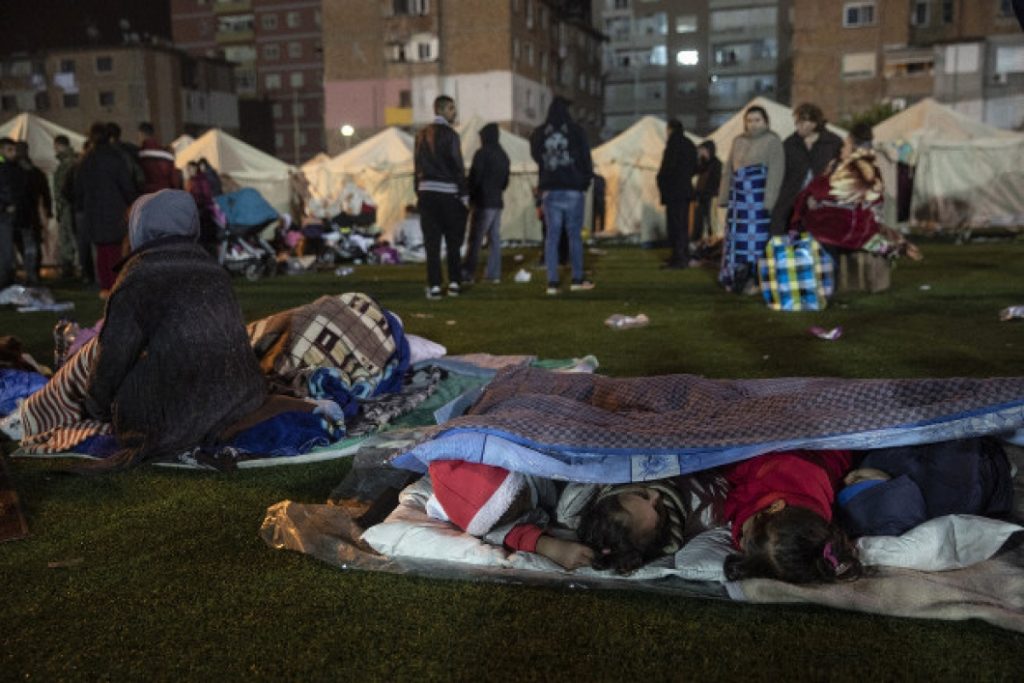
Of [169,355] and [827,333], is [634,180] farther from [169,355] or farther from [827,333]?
[169,355]

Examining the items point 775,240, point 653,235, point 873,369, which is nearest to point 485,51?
point 653,235

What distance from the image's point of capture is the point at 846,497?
2662 mm

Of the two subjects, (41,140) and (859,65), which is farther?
(859,65)

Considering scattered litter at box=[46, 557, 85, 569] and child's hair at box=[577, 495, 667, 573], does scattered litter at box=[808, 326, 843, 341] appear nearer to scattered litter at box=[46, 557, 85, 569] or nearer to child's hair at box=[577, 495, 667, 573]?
child's hair at box=[577, 495, 667, 573]

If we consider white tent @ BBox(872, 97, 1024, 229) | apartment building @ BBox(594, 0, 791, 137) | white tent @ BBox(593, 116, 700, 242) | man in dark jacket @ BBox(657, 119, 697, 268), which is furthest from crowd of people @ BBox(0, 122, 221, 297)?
apartment building @ BBox(594, 0, 791, 137)

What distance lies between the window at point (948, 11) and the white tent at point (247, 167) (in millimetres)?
32977

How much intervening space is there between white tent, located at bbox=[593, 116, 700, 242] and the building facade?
39411 mm

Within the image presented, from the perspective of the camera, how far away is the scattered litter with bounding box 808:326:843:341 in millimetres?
6504

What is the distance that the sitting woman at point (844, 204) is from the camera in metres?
8.21

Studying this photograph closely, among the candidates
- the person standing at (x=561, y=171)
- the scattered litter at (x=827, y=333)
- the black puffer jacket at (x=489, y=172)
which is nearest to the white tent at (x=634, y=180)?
the black puffer jacket at (x=489, y=172)

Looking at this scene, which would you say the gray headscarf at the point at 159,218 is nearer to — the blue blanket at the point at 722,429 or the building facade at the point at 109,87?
the blue blanket at the point at 722,429

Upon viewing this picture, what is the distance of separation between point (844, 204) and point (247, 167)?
586 inches

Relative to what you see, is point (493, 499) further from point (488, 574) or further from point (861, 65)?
point (861, 65)

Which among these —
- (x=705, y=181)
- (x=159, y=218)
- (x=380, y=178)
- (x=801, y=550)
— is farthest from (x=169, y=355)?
(x=380, y=178)
